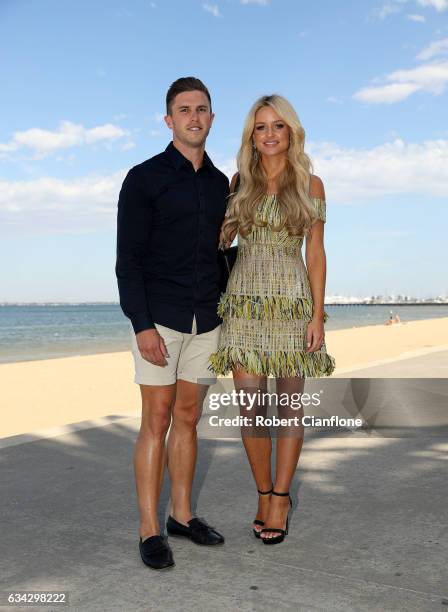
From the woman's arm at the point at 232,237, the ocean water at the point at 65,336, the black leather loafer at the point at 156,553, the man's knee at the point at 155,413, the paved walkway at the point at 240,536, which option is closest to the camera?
the paved walkway at the point at 240,536

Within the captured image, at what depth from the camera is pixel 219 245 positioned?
3412mm

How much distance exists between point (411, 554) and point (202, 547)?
966 millimetres

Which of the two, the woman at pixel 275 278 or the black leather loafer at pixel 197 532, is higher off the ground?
the woman at pixel 275 278

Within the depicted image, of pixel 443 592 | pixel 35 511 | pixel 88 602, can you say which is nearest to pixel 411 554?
pixel 443 592

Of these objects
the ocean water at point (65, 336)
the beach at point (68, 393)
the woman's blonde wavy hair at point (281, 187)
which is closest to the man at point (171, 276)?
the woman's blonde wavy hair at point (281, 187)

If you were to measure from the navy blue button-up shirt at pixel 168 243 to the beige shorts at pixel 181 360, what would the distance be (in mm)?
58

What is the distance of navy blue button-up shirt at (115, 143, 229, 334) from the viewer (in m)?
3.21

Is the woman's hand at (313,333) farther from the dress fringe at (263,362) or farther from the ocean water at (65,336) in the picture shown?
the ocean water at (65,336)

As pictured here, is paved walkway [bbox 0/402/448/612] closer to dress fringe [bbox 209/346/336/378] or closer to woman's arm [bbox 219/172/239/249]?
dress fringe [bbox 209/346/336/378]

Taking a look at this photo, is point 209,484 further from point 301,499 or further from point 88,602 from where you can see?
point 88,602

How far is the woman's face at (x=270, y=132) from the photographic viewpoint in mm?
3361

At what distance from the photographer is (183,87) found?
338cm

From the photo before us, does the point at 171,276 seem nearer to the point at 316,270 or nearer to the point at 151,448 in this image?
A: the point at 316,270

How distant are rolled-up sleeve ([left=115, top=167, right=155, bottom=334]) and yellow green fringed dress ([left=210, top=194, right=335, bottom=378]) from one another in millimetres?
427
